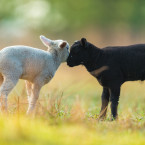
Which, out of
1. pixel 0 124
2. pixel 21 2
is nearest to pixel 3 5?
pixel 21 2

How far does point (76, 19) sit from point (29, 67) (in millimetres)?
22366

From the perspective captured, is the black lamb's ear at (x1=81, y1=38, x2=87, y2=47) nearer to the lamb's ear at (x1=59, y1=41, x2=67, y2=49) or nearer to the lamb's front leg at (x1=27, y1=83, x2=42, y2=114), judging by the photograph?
the lamb's ear at (x1=59, y1=41, x2=67, y2=49)

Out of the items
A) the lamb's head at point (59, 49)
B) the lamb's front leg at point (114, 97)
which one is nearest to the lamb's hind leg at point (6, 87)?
the lamb's head at point (59, 49)

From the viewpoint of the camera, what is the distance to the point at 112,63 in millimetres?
6281

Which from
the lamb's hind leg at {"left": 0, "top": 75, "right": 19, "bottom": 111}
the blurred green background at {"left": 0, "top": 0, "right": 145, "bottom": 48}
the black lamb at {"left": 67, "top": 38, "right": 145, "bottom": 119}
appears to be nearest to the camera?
the lamb's hind leg at {"left": 0, "top": 75, "right": 19, "bottom": 111}

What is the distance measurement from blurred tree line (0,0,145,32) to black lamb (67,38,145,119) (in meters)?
19.5

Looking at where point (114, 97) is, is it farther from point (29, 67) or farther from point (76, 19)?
point (76, 19)

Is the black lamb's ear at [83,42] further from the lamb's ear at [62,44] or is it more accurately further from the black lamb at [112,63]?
the lamb's ear at [62,44]

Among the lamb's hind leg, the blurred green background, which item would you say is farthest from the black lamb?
the blurred green background

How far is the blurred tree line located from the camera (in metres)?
26.4

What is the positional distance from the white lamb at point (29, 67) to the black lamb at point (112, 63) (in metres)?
0.38

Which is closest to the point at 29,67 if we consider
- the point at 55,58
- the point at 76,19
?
the point at 55,58

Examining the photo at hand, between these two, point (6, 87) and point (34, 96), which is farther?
point (34, 96)

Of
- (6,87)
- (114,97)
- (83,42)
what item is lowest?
(114,97)
